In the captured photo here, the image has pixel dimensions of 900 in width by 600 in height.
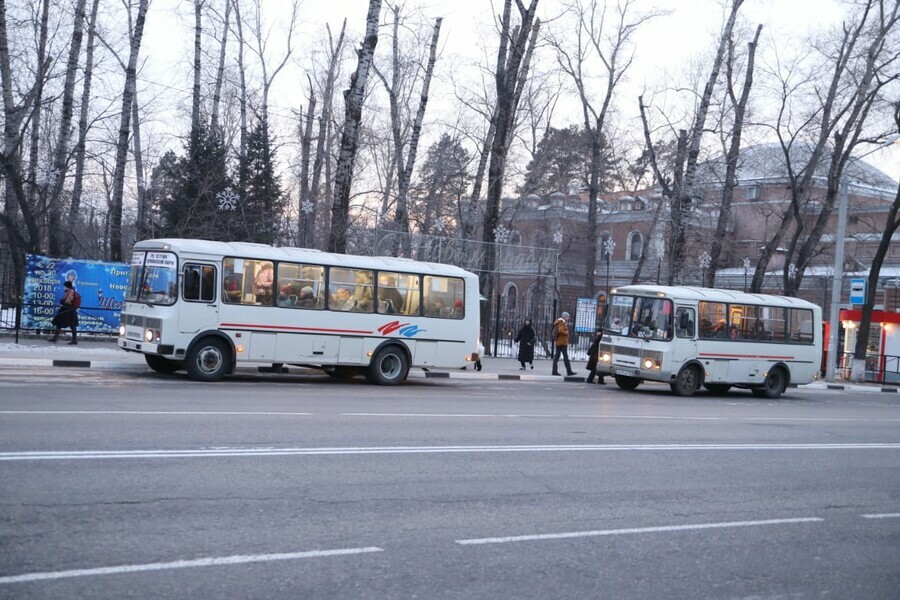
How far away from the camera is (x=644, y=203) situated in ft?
241

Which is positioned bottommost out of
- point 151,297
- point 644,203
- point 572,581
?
point 572,581

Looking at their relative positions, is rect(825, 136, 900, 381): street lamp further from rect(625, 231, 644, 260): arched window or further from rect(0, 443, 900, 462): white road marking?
rect(625, 231, 644, 260): arched window

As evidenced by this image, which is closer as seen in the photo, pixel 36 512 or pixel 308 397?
pixel 36 512

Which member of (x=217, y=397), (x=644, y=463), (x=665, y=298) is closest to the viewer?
(x=644, y=463)

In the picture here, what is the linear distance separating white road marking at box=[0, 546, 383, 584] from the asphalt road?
2cm

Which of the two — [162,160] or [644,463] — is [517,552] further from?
[162,160]

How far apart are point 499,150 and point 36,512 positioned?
93.9ft

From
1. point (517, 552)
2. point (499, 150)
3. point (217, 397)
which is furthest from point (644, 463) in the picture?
point (499, 150)

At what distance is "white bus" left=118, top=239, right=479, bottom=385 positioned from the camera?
1961 cm

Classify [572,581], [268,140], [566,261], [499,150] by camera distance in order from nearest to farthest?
[572,581] < [499,150] < [268,140] < [566,261]

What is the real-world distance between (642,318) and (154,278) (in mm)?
12589

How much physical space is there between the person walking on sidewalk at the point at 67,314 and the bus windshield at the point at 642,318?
14184mm

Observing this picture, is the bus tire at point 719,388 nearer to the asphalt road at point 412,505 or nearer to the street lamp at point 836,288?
the street lamp at point 836,288

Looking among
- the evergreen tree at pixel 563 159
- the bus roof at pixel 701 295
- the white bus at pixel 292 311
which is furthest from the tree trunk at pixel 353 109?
the evergreen tree at pixel 563 159
